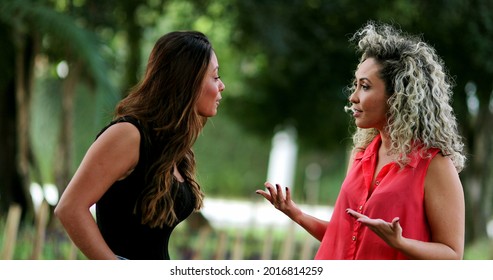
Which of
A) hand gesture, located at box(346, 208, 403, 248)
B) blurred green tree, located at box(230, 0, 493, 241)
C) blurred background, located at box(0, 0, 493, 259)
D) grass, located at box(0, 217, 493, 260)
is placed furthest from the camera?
blurred green tree, located at box(230, 0, 493, 241)

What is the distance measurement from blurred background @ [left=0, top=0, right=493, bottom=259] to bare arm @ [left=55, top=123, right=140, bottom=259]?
4902 mm

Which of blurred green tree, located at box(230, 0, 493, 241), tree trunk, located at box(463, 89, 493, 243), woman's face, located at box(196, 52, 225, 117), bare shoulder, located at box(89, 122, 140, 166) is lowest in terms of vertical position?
bare shoulder, located at box(89, 122, 140, 166)

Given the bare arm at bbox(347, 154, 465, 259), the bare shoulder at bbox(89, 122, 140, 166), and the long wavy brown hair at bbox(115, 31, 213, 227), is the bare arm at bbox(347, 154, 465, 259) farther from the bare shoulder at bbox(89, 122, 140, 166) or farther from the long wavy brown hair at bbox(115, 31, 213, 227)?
the bare shoulder at bbox(89, 122, 140, 166)

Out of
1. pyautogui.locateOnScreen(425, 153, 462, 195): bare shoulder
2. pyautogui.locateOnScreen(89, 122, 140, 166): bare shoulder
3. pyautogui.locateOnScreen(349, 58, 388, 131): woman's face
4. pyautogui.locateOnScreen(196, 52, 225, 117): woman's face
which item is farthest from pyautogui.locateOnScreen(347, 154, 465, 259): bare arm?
pyautogui.locateOnScreen(89, 122, 140, 166): bare shoulder

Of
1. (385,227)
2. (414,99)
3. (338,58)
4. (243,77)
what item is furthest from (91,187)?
(243,77)

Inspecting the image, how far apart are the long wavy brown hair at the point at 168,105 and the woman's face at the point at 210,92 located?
0.09 ft

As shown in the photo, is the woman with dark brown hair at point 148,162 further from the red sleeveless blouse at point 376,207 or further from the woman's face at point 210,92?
the red sleeveless blouse at point 376,207

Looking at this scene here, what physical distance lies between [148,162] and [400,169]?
0.85 metres

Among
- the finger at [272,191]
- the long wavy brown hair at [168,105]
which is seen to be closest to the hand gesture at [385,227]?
the finger at [272,191]

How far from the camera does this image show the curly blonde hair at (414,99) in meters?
2.78

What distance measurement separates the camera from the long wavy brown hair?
279 centimetres
